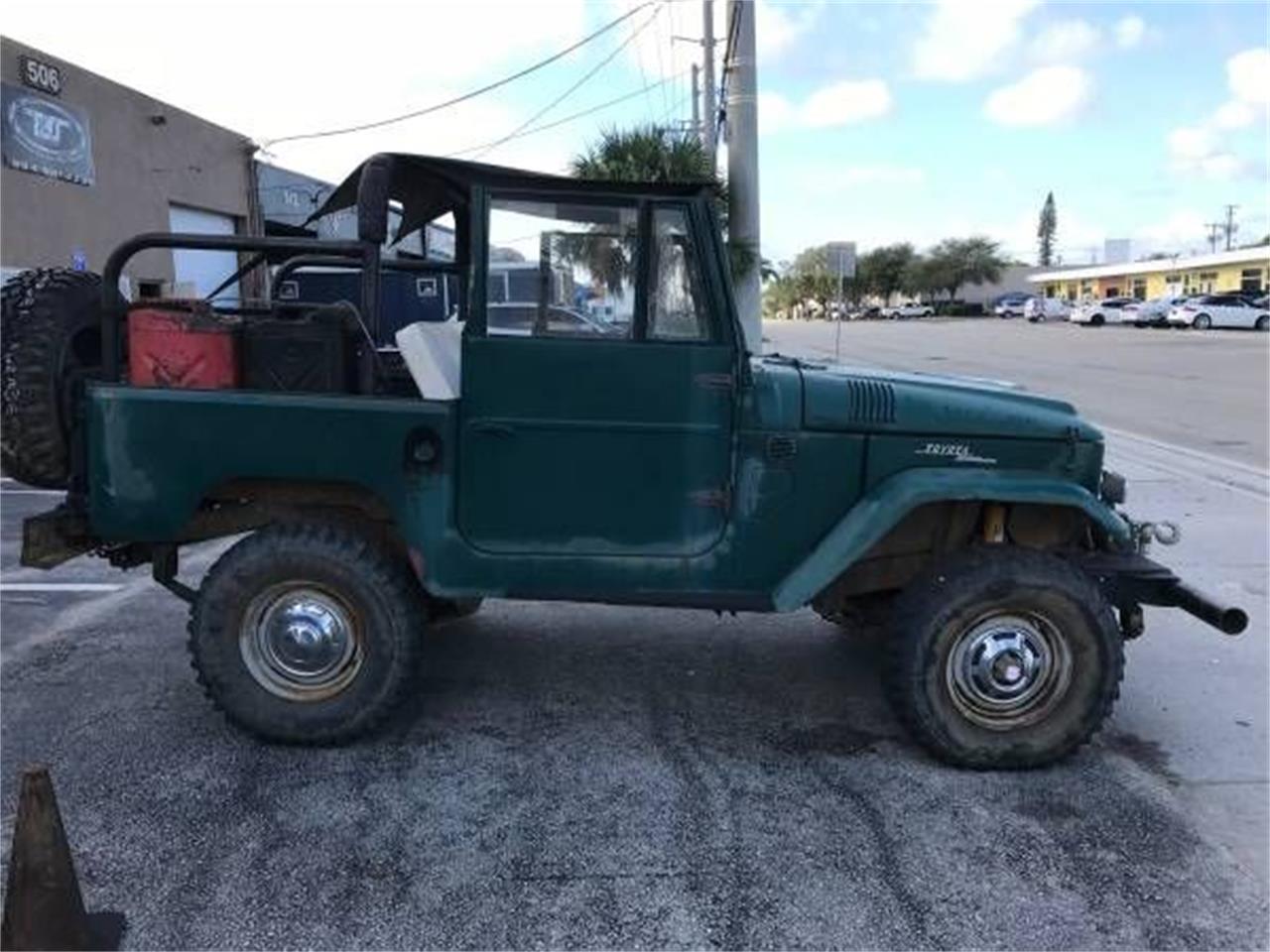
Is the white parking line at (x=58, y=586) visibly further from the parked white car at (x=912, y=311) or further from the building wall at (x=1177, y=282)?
the parked white car at (x=912, y=311)

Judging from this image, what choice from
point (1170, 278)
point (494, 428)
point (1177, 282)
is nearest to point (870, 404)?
point (494, 428)

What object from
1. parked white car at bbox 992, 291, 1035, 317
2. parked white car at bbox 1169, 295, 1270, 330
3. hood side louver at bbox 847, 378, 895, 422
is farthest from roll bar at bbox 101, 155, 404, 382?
parked white car at bbox 992, 291, 1035, 317

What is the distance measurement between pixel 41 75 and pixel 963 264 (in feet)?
338

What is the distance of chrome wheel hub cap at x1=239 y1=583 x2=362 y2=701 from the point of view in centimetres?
457

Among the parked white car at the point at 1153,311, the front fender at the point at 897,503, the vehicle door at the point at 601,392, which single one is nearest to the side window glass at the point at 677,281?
the vehicle door at the point at 601,392

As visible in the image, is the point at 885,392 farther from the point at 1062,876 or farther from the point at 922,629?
the point at 1062,876

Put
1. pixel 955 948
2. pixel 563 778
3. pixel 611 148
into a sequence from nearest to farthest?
pixel 955 948 < pixel 563 778 < pixel 611 148

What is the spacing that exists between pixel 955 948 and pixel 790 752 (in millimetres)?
1389

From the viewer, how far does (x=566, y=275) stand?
4469 mm

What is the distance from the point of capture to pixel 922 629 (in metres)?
4.41

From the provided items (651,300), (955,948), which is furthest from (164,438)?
(955,948)

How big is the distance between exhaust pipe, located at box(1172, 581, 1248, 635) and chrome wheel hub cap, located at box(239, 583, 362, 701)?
319 centimetres

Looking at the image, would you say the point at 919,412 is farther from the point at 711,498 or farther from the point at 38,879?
the point at 38,879

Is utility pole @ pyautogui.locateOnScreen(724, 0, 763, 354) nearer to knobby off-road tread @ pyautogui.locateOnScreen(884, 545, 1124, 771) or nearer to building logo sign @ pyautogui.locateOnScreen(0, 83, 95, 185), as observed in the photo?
building logo sign @ pyautogui.locateOnScreen(0, 83, 95, 185)
